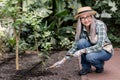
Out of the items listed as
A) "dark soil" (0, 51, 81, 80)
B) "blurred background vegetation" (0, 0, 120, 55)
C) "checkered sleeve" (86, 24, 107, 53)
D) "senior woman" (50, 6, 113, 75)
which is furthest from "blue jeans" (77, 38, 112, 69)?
"blurred background vegetation" (0, 0, 120, 55)

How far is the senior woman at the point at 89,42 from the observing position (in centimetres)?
502

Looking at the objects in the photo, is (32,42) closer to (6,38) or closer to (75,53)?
(6,38)

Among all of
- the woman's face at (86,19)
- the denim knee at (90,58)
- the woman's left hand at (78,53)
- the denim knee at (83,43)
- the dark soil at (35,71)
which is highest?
the woman's face at (86,19)

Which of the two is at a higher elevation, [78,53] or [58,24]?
[78,53]

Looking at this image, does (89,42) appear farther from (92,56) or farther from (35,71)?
(35,71)

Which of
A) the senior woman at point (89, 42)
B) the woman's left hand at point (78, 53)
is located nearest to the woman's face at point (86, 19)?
the senior woman at point (89, 42)

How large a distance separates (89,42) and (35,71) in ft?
3.25

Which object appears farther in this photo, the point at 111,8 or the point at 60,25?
the point at 111,8

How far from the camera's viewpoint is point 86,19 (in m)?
5.00

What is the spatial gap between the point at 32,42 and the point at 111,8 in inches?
101

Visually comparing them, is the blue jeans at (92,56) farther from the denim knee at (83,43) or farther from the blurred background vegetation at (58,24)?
the blurred background vegetation at (58,24)

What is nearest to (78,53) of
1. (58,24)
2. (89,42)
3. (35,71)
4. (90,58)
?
(90,58)

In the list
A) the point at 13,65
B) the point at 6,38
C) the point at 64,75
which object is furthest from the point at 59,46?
the point at 64,75

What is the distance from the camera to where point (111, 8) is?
30.0 feet
